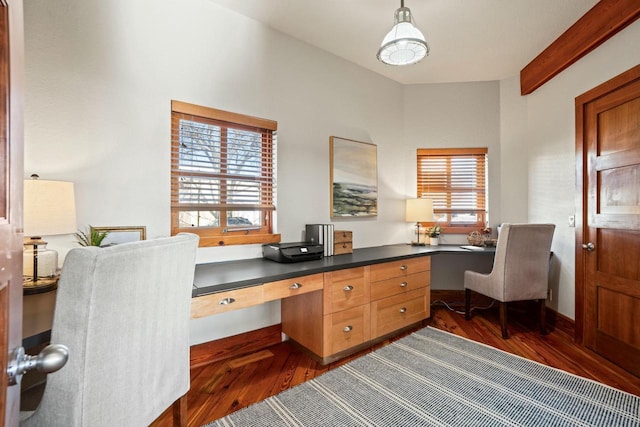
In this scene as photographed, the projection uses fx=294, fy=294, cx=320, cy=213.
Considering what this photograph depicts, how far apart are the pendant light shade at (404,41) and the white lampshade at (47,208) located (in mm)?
2079

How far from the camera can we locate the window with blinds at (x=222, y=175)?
2.17m

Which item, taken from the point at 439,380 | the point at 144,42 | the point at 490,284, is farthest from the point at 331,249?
the point at 144,42

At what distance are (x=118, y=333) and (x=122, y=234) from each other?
1.17 meters

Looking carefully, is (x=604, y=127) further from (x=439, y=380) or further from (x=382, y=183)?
(x=439, y=380)

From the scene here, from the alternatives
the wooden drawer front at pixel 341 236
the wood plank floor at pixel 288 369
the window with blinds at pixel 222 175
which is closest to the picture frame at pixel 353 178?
the wooden drawer front at pixel 341 236

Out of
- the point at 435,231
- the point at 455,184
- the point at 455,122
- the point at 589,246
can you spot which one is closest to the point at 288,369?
the point at 435,231

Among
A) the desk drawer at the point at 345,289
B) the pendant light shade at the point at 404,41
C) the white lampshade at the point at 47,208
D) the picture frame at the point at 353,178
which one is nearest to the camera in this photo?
the white lampshade at the point at 47,208

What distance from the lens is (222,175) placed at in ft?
7.68

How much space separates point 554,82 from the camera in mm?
3012

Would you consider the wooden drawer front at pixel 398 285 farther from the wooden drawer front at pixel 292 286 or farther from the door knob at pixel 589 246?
the door knob at pixel 589 246

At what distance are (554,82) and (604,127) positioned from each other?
36.4 inches

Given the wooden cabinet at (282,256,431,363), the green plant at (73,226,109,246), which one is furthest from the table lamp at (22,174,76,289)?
the wooden cabinet at (282,256,431,363)

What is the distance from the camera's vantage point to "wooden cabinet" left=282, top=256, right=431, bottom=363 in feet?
7.30

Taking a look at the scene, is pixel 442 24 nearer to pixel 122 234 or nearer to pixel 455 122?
pixel 455 122
